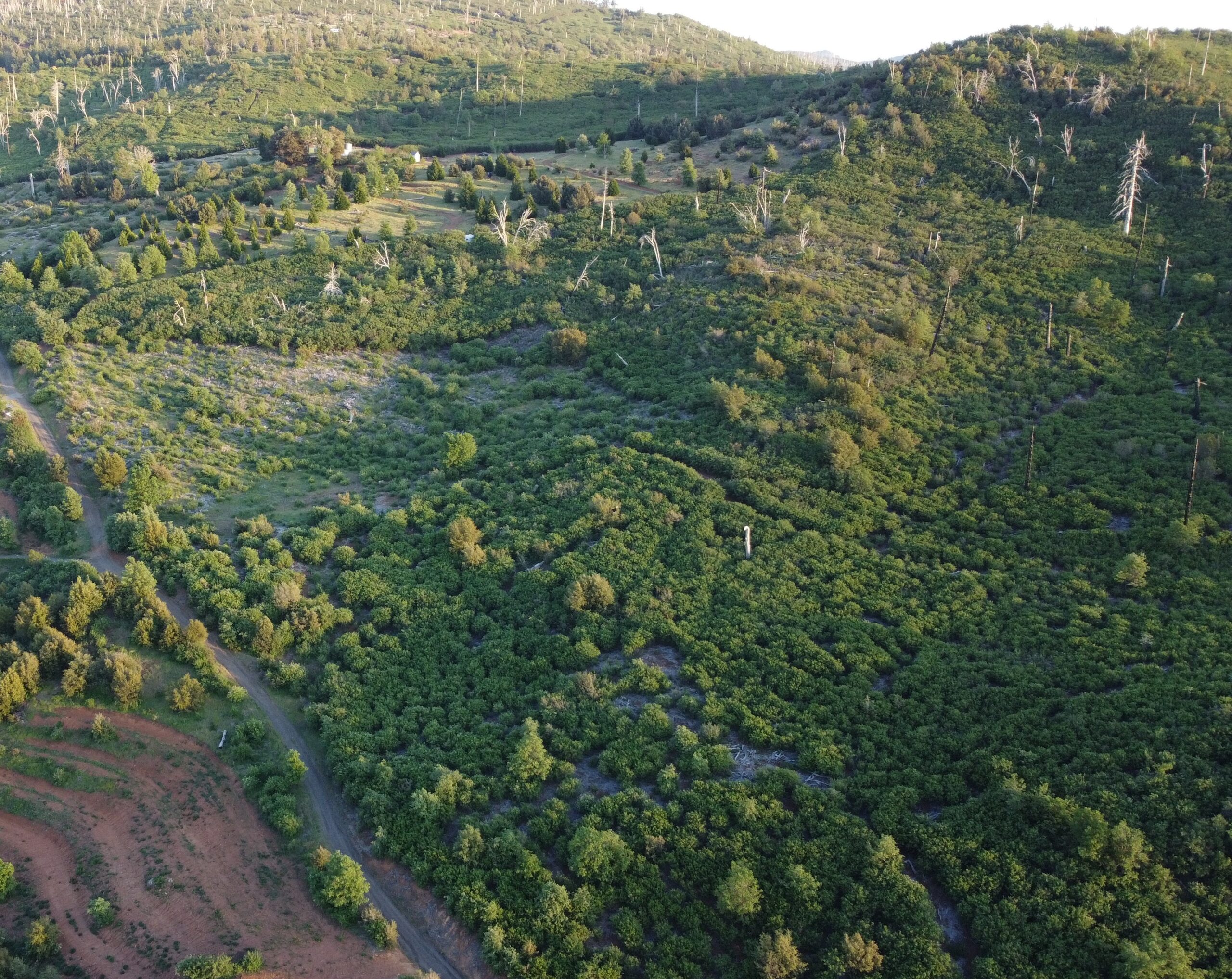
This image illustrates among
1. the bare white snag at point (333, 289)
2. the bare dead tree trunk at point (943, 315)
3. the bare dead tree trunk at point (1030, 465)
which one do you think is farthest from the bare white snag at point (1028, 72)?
the bare white snag at point (333, 289)

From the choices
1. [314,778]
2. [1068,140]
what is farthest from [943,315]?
[314,778]

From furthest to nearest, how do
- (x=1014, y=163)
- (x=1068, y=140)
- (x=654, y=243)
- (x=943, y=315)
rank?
(x=1014, y=163) < (x=1068, y=140) < (x=654, y=243) < (x=943, y=315)

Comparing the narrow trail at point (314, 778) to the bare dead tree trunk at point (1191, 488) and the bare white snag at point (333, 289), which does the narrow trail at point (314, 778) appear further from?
the bare dead tree trunk at point (1191, 488)

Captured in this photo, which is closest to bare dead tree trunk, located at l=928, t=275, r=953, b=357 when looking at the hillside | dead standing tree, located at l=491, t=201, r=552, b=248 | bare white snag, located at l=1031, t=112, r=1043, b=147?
bare white snag, located at l=1031, t=112, r=1043, b=147

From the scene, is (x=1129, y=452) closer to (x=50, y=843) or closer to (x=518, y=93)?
(x=50, y=843)

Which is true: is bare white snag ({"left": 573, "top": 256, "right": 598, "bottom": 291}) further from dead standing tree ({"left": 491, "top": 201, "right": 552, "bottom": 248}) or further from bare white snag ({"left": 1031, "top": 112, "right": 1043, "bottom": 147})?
bare white snag ({"left": 1031, "top": 112, "right": 1043, "bottom": 147})

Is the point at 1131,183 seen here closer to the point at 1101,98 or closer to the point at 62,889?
the point at 1101,98
